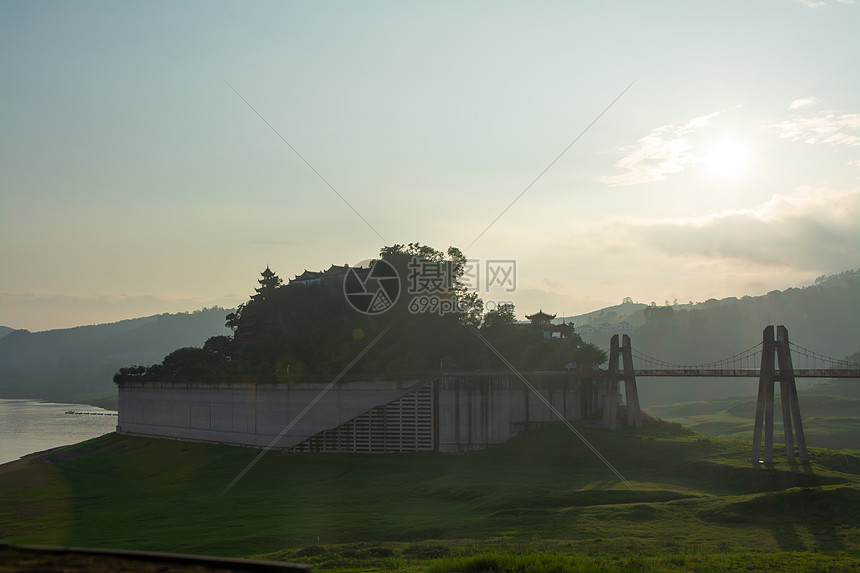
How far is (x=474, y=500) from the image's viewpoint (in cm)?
4222

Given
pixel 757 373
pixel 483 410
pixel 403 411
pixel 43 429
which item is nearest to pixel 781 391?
pixel 757 373

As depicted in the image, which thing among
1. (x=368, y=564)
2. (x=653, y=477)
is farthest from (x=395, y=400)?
(x=368, y=564)

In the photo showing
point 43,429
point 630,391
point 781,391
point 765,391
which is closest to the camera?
point 781,391

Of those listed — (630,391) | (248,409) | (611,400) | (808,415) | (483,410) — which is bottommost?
(808,415)

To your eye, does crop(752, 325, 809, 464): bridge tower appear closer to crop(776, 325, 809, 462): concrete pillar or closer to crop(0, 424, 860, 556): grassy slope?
crop(776, 325, 809, 462): concrete pillar

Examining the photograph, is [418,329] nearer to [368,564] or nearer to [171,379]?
[171,379]

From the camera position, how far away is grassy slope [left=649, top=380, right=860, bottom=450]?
10331 centimetres

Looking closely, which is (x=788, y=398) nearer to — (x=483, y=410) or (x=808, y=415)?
(x=483, y=410)

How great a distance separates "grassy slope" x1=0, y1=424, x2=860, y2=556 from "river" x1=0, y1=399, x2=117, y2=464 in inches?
1745

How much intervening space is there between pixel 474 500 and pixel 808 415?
10783 cm

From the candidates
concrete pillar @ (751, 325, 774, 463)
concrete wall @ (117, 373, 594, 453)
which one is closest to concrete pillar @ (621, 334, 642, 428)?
concrete wall @ (117, 373, 594, 453)

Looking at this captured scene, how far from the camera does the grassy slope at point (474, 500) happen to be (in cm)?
3375

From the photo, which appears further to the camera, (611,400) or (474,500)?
(611,400)

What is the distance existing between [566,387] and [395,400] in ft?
54.7
